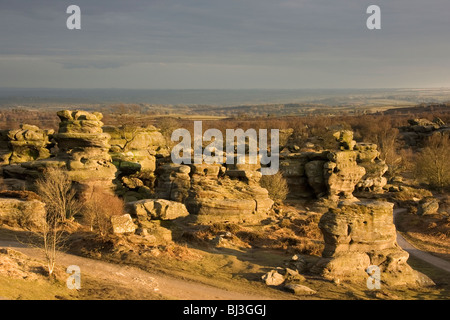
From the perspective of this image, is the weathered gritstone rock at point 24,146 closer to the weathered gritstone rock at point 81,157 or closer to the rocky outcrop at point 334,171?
the weathered gritstone rock at point 81,157

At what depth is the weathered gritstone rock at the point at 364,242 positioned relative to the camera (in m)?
21.0

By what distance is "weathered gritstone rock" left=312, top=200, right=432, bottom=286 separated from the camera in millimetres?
21000

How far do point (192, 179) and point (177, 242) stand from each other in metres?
7.67

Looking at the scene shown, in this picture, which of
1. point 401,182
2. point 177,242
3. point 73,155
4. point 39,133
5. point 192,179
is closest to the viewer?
point 177,242

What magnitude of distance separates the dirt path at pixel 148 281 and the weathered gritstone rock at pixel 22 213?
4769 mm

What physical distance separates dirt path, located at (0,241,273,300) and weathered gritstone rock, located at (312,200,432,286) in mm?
5201

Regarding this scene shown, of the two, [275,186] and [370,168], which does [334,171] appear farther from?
[370,168]

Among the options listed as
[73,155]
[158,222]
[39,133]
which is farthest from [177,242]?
[39,133]

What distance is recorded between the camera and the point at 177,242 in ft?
84.3

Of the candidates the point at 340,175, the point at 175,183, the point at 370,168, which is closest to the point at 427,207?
the point at 340,175

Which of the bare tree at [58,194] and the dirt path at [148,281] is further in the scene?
the bare tree at [58,194]

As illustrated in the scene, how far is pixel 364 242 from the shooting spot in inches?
858

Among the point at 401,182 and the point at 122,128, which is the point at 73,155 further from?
the point at 401,182

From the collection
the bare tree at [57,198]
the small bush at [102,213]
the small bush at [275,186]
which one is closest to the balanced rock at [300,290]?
the small bush at [102,213]
